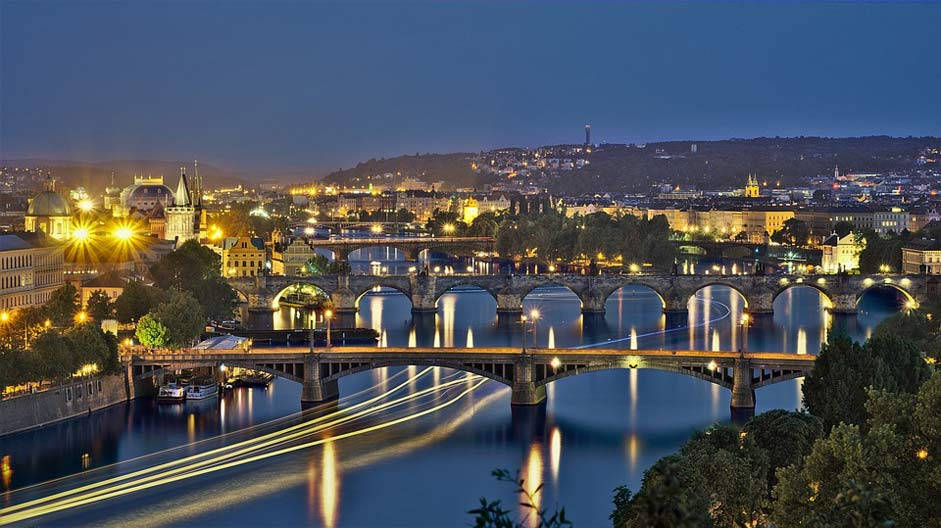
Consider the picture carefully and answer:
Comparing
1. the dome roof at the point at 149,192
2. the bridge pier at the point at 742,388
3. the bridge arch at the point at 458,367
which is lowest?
the bridge pier at the point at 742,388

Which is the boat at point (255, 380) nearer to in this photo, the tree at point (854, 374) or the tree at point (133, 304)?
the tree at point (133, 304)

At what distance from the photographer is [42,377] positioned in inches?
1060

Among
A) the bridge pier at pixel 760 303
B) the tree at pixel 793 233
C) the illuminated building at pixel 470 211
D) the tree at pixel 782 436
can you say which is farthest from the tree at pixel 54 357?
the illuminated building at pixel 470 211

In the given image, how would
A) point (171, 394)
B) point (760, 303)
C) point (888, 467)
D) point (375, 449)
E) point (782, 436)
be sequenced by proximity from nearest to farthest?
point (888, 467) < point (782, 436) < point (375, 449) < point (171, 394) < point (760, 303)

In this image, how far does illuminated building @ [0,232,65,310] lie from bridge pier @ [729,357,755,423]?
19779mm

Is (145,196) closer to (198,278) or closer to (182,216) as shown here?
(182,216)

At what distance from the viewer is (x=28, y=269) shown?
40.8 metres

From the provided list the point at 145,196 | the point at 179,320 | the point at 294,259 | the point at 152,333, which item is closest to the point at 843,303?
the point at 294,259

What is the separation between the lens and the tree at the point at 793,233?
261 ft

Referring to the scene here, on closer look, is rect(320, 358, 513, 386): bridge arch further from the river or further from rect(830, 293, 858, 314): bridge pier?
rect(830, 293, 858, 314): bridge pier

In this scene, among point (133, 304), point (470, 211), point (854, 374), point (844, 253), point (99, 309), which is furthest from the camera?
point (470, 211)

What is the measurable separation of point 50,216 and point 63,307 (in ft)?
62.6

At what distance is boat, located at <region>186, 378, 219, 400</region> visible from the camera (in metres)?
29.9

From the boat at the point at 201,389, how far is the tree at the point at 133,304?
549cm
